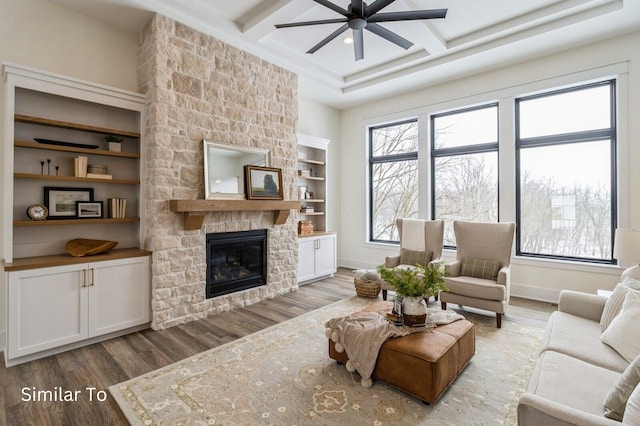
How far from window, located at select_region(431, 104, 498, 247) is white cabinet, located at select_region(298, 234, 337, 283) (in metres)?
1.96

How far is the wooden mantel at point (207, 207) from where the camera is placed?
3.57 m

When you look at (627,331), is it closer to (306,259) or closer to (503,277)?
(503,277)

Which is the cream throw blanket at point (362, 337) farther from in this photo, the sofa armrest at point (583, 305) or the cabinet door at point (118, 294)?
the cabinet door at point (118, 294)

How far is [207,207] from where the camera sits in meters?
3.75

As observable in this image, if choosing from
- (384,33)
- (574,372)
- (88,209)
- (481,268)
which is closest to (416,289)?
(574,372)

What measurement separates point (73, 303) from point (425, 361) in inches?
124

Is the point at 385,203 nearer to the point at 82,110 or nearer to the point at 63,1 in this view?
the point at 82,110

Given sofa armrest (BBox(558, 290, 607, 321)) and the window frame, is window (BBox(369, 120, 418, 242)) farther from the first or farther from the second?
sofa armrest (BBox(558, 290, 607, 321))

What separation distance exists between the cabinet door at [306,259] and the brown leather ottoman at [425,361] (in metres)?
3.03

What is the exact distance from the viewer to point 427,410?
6.92ft

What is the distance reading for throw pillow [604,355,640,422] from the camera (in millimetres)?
1315

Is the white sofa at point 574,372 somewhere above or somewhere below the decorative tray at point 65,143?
below

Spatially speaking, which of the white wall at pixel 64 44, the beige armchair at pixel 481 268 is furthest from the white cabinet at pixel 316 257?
the white wall at pixel 64 44

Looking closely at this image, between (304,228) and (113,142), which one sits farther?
(304,228)
